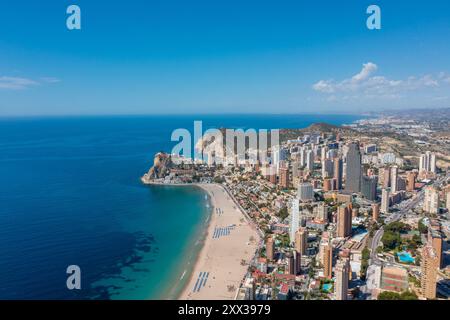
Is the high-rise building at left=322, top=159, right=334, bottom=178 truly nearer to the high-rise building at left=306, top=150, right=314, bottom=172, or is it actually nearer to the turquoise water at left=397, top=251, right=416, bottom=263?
the high-rise building at left=306, top=150, right=314, bottom=172

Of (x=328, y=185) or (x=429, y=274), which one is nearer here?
(x=429, y=274)

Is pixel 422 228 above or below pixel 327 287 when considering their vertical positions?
above

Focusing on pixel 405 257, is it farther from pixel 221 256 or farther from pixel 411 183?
pixel 411 183

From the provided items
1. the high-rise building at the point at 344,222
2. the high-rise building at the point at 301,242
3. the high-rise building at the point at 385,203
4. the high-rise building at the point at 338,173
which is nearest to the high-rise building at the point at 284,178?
the high-rise building at the point at 338,173

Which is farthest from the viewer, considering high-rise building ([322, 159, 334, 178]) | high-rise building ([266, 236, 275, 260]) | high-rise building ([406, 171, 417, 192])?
high-rise building ([322, 159, 334, 178])

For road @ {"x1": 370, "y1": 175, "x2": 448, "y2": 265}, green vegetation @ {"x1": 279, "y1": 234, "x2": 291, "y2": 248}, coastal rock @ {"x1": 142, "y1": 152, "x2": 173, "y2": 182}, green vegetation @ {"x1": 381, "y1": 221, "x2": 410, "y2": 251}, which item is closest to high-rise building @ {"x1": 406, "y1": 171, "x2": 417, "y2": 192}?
road @ {"x1": 370, "y1": 175, "x2": 448, "y2": 265}

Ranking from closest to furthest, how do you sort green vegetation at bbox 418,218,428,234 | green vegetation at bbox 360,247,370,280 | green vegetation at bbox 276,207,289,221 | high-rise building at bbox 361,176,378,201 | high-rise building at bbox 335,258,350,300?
high-rise building at bbox 335,258,350,300 → green vegetation at bbox 360,247,370,280 → green vegetation at bbox 418,218,428,234 → green vegetation at bbox 276,207,289,221 → high-rise building at bbox 361,176,378,201

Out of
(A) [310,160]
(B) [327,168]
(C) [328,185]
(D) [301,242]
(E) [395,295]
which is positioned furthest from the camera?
(A) [310,160]

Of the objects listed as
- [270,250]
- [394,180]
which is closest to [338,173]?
[394,180]
